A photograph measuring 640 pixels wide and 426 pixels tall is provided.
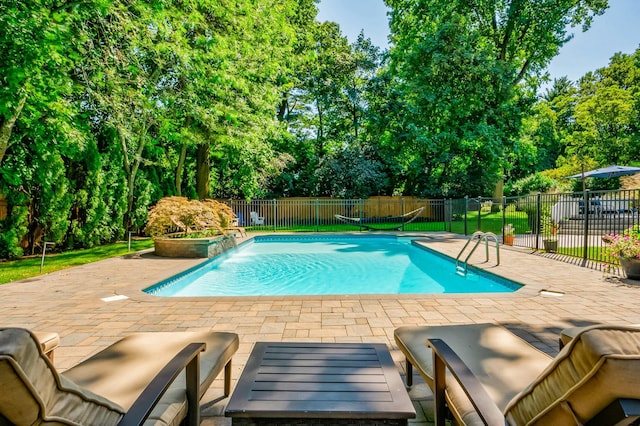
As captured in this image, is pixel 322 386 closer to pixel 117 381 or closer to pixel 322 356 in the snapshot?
pixel 322 356

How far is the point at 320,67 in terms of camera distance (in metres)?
18.8

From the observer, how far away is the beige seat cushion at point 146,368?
1.41 m

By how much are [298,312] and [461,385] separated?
103 inches

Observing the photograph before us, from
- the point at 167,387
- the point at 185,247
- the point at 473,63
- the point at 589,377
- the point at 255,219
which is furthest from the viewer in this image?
the point at 255,219

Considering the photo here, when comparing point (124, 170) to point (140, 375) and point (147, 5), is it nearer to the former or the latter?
point (147, 5)

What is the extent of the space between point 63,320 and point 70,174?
7126mm

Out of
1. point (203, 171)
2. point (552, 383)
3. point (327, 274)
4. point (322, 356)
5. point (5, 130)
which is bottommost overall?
point (327, 274)

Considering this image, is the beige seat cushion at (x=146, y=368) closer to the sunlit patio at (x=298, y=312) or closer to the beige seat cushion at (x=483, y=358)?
the sunlit patio at (x=298, y=312)

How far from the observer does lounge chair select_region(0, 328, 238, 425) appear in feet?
2.93

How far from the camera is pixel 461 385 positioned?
4.08ft

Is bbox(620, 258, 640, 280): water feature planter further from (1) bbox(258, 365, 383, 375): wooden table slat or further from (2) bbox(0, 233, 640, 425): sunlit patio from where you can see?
(1) bbox(258, 365, 383, 375): wooden table slat

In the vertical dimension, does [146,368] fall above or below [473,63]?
below

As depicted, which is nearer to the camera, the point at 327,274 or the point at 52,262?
the point at 52,262

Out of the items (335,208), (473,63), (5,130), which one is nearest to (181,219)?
(5,130)
